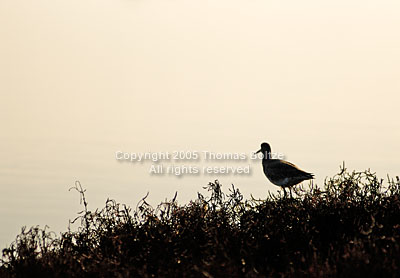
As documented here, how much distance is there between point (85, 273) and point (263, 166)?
7.98 meters

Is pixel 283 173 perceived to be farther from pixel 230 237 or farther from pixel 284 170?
pixel 230 237

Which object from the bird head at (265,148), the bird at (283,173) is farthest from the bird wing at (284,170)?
the bird head at (265,148)

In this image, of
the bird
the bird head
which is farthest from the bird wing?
the bird head

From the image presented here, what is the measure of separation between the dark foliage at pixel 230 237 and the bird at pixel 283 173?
10.2 ft

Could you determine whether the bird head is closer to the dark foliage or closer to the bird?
the bird

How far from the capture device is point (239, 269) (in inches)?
379

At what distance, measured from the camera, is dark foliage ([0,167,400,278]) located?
9.88 metres

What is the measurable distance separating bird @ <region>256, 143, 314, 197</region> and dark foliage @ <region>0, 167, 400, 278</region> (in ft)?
10.2

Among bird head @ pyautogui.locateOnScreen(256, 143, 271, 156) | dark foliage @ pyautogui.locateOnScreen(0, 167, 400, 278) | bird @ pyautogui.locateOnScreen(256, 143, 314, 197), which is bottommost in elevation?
dark foliage @ pyautogui.locateOnScreen(0, 167, 400, 278)

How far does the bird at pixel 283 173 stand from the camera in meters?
15.6

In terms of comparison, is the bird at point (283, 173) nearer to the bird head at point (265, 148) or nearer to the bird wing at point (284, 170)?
the bird wing at point (284, 170)

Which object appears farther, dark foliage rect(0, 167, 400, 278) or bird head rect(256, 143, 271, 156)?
bird head rect(256, 143, 271, 156)

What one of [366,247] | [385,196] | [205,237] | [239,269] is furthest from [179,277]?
[385,196]

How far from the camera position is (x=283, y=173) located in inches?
624
